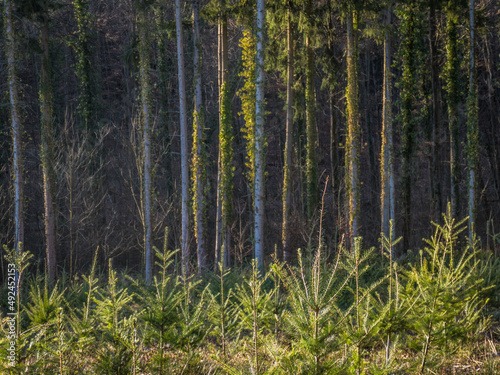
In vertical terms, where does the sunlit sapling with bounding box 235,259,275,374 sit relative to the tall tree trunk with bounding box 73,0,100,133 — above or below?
below

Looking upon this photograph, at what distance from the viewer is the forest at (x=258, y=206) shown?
13.3 feet

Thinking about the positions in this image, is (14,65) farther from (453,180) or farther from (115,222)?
(453,180)

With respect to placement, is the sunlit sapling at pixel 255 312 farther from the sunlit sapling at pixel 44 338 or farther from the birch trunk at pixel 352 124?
the birch trunk at pixel 352 124

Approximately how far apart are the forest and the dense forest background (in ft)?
0.47

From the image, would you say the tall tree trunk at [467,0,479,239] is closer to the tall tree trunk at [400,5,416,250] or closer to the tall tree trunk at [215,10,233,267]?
the tall tree trunk at [400,5,416,250]

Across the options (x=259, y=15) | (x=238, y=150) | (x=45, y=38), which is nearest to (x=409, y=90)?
(x=259, y=15)

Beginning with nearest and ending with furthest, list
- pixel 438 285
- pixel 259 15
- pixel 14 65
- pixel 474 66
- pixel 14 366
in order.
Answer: pixel 14 366 < pixel 438 285 < pixel 259 15 < pixel 14 65 < pixel 474 66

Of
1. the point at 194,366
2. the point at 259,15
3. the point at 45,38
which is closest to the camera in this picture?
the point at 194,366

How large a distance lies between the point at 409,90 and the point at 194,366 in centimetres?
1485

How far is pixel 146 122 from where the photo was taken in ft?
49.9

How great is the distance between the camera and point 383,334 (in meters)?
4.24

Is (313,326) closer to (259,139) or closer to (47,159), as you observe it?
(259,139)

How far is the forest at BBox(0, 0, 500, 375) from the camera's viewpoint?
406 centimetres

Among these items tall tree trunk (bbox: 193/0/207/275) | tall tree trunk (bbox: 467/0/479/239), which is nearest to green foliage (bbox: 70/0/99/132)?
tall tree trunk (bbox: 193/0/207/275)
